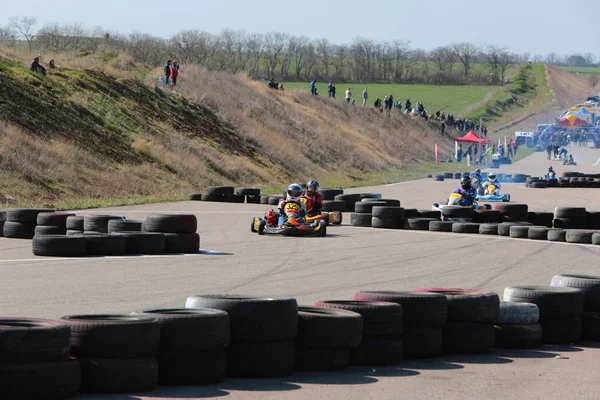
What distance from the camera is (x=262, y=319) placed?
7.00 m

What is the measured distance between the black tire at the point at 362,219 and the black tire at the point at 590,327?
1403cm

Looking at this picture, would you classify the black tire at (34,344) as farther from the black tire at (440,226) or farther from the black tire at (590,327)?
the black tire at (440,226)

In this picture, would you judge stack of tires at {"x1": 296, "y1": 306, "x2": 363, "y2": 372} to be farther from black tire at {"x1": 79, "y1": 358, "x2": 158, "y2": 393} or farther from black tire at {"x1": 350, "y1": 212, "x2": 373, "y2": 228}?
black tire at {"x1": 350, "y1": 212, "x2": 373, "y2": 228}

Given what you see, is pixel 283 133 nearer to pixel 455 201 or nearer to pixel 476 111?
pixel 455 201

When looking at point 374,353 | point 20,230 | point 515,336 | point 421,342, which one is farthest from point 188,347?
point 20,230

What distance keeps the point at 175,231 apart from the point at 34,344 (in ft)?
34.6

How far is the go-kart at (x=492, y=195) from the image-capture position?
34812mm

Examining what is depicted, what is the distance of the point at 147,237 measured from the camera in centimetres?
1574

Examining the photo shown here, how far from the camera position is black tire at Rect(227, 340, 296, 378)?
6.99 m

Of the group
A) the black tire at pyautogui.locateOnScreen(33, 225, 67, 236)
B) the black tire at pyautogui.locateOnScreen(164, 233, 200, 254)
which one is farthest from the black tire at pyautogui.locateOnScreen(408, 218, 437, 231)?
the black tire at pyautogui.locateOnScreen(33, 225, 67, 236)

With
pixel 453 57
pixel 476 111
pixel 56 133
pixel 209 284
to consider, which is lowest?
pixel 209 284

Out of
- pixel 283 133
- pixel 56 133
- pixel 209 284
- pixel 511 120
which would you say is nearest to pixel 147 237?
pixel 209 284

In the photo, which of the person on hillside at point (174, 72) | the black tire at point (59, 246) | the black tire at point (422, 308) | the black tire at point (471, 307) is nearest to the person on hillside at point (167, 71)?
the person on hillside at point (174, 72)

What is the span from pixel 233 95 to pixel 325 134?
25.1 feet
